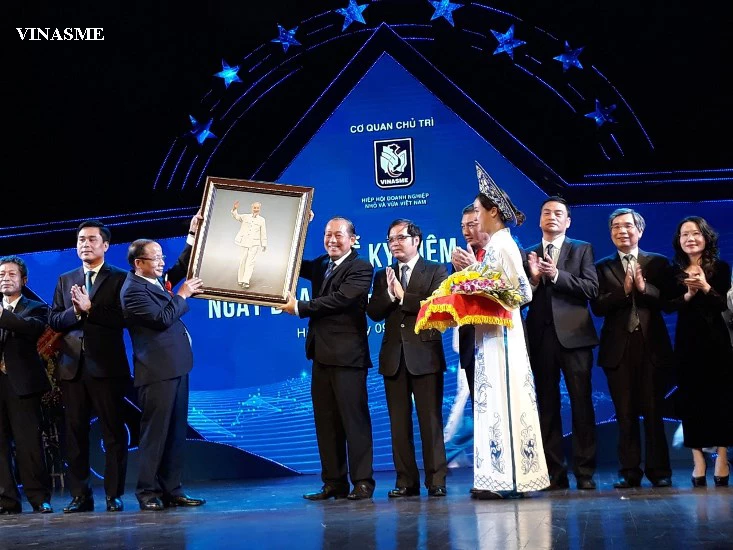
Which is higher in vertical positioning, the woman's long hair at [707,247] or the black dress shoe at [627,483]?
the woman's long hair at [707,247]

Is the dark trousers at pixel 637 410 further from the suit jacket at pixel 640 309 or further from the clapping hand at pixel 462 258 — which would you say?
the clapping hand at pixel 462 258

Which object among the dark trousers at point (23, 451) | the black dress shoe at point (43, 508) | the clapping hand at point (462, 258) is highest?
the clapping hand at point (462, 258)

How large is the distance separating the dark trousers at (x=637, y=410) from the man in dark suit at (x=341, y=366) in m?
1.49

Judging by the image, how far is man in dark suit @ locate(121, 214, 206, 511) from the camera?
205 inches

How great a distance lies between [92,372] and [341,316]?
1518mm

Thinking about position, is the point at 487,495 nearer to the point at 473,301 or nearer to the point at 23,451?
the point at 473,301

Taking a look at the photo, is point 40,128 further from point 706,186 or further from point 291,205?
point 706,186

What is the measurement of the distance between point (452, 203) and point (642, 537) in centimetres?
404

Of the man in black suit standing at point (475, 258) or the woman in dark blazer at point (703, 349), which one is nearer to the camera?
the woman in dark blazer at point (703, 349)

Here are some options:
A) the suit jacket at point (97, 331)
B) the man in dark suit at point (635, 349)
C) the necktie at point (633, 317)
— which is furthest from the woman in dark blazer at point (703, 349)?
the suit jacket at point (97, 331)

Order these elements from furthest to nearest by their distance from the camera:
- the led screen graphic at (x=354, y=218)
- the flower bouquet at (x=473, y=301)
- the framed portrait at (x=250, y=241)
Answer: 1. the led screen graphic at (x=354, y=218)
2. the framed portrait at (x=250, y=241)
3. the flower bouquet at (x=473, y=301)

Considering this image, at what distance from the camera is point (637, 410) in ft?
17.4

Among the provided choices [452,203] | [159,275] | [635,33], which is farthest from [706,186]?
[159,275]

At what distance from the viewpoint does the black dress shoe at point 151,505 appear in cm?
509
